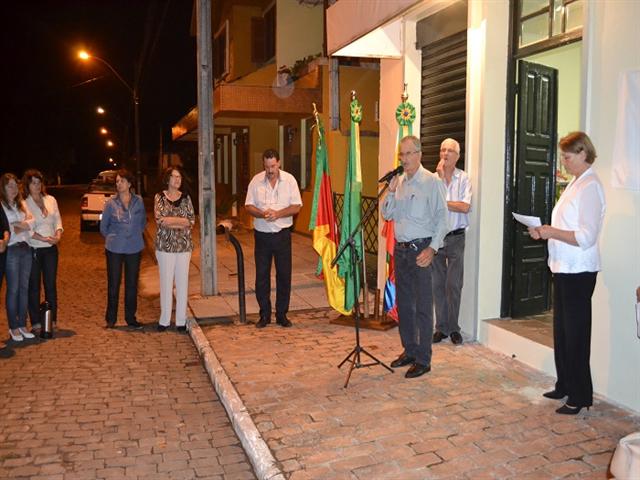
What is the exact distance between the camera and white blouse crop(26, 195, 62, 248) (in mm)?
6898

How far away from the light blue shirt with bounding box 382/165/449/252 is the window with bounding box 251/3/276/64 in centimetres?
1367

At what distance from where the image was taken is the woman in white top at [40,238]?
6938mm

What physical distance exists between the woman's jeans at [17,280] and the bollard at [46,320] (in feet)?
0.67

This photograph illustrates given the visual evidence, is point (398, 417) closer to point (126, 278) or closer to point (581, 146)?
point (581, 146)

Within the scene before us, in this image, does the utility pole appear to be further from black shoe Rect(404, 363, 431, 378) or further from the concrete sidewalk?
black shoe Rect(404, 363, 431, 378)

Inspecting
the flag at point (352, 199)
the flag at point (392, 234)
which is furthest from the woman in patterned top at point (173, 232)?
the flag at point (392, 234)

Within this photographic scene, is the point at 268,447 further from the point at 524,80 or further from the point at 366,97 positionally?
the point at 366,97

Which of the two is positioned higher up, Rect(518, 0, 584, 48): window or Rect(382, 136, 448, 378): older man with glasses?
Rect(518, 0, 584, 48): window

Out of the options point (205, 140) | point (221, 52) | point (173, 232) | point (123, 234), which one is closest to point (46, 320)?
point (123, 234)

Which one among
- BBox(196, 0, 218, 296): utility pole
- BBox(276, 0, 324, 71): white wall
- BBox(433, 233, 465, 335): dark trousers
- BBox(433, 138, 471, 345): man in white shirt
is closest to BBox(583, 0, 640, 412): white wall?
BBox(433, 138, 471, 345): man in white shirt

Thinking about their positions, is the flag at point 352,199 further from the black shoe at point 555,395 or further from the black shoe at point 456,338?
the black shoe at point 555,395

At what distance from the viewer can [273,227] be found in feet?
23.4

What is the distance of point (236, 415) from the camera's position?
15.2 ft

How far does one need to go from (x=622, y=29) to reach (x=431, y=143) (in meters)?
3.06
